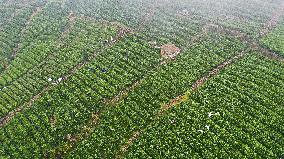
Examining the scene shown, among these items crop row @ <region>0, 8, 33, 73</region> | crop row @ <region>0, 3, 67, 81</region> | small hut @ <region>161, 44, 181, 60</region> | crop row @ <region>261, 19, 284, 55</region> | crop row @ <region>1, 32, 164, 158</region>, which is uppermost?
crop row @ <region>261, 19, 284, 55</region>

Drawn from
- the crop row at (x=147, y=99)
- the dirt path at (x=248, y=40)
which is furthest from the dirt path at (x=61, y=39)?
the dirt path at (x=248, y=40)

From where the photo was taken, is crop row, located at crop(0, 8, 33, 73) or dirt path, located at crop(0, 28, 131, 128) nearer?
dirt path, located at crop(0, 28, 131, 128)

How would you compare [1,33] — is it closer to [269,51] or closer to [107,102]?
[107,102]

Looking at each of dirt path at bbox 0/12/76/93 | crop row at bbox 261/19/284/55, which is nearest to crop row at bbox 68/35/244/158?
crop row at bbox 261/19/284/55

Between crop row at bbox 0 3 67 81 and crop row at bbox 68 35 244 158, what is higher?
crop row at bbox 68 35 244 158

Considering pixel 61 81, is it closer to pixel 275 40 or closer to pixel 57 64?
pixel 57 64

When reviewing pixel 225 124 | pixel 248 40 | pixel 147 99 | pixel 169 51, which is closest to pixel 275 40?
pixel 248 40

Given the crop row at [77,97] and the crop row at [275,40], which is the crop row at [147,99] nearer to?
the crop row at [77,97]

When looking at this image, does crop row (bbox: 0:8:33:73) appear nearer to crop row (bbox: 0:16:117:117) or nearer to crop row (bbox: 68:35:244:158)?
crop row (bbox: 0:16:117:117)
